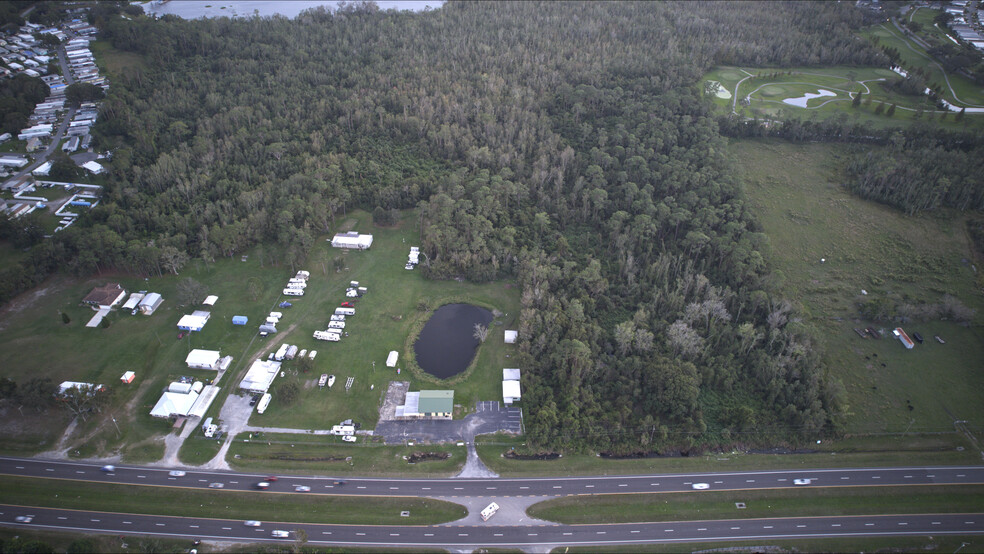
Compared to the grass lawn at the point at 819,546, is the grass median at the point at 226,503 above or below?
above

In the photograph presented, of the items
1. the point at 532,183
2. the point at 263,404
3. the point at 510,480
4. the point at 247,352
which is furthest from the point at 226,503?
the point at 532,183

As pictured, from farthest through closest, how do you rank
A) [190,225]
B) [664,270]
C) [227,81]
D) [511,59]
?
[511,59], [227,81], [190,225], [664,270]

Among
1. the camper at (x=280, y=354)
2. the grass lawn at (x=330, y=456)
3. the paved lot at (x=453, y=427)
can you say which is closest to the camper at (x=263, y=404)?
the grass lawn at (x=330, y=456)

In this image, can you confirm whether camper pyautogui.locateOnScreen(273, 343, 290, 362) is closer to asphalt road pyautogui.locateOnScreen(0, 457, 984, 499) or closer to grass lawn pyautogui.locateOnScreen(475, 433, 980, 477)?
asphalt road pyautogui.locateOnScreen(0, 457, 984, 499)

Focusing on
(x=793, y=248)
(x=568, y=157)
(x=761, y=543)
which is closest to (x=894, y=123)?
(x=793, y=248)

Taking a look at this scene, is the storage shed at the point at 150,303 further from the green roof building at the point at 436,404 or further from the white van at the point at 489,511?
the white van at the point at 489,511

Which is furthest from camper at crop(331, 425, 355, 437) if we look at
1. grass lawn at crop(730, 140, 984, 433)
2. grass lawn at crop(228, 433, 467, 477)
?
grass lawn at crop(730, 140, 984, 433)

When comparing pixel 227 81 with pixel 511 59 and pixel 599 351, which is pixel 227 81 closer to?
pixel 511 59
